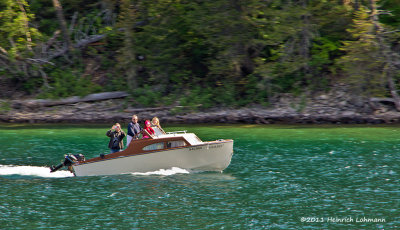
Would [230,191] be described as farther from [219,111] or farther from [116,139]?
[219,111]

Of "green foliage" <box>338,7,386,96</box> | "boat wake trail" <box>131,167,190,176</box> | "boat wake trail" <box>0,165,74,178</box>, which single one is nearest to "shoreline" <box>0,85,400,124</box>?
"green foliage" <box>338,7,386,96</box>

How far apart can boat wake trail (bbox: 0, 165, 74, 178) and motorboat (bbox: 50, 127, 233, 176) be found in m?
0.83

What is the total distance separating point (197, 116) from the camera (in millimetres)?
35844

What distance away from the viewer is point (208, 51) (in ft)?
130

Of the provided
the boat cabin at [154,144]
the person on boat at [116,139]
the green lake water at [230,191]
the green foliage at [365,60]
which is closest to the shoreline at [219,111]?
the green foliage at [365,60]

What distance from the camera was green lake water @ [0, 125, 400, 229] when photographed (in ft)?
47.3

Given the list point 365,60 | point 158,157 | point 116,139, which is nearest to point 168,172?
point 158,157

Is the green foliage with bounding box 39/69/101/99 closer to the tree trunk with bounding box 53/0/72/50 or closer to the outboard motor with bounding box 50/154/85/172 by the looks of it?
the tree trunk with bounding box 53/0/72/50

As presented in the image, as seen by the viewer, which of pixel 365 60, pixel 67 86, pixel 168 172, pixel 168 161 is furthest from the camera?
pixel 67 86

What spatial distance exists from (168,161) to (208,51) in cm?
2158

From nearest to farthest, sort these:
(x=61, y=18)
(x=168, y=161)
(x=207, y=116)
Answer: (x=168, y=161) < (x=207, y=116) < (x=61, y=18)

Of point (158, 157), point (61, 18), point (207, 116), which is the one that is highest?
point (61, 18)

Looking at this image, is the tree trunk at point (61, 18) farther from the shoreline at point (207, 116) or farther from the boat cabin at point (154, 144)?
the boat cabin at point (154, 144)

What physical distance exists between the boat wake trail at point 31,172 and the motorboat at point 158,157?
32.7 inches
